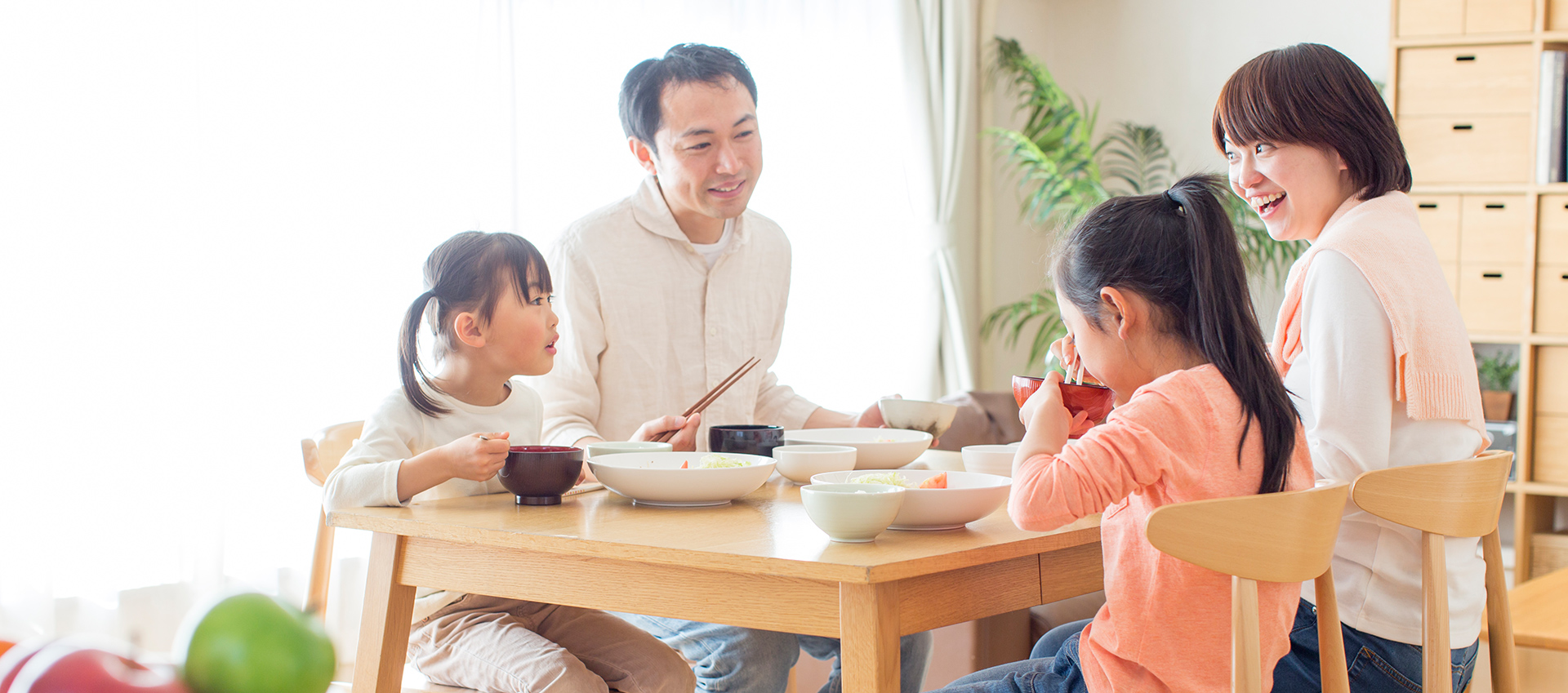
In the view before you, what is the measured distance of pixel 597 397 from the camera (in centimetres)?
207

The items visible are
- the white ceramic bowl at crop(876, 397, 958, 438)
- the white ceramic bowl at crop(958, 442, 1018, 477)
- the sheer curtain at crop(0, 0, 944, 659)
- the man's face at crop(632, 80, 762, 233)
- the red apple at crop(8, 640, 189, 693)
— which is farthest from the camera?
the sheer curtain at crop(0, 0, 944, 659)

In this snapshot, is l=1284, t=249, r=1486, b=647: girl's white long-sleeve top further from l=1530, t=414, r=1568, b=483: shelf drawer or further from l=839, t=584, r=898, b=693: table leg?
l=1530, t=414, r=1568, b=483: shelf drawer

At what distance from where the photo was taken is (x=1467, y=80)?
3.49 metres

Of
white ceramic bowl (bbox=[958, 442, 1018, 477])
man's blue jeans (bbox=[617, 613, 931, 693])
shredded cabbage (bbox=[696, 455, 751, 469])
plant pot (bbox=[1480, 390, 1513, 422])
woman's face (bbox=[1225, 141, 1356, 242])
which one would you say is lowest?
man's blue jeans (bbox=[617, 613, 931, 693])

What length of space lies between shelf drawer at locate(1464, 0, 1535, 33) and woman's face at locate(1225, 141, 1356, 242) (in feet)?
8.79

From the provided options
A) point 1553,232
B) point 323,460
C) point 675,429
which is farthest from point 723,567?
point 1553,232

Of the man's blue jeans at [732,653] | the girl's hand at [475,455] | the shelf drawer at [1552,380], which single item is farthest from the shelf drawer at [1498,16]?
the girl's hand at [475,455]

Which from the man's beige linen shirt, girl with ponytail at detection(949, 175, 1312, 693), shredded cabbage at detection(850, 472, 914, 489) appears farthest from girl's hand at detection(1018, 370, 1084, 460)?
the man's beige linen shirt

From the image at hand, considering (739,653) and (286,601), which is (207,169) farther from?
(286,601)

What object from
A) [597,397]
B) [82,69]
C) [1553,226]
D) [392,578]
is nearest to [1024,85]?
[1553,226]

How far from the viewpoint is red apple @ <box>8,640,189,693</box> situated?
0.34 m

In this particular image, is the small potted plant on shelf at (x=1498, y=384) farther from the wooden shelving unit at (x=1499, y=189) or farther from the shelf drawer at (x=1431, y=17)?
the shelf drawer at (x=1431, y=17)

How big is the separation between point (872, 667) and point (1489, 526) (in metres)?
0.75

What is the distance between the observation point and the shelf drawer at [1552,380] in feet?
11.4
